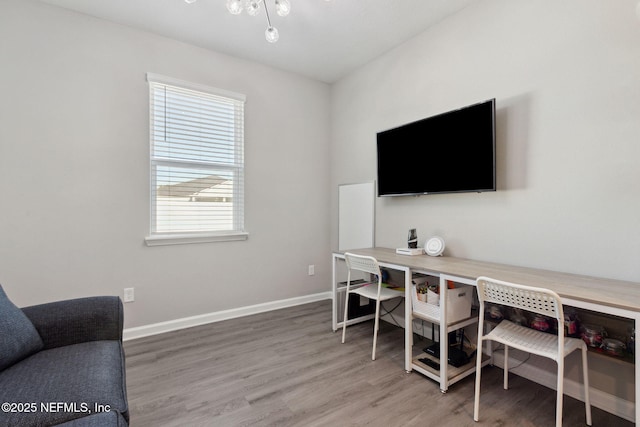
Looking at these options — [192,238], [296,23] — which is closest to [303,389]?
[192,238]

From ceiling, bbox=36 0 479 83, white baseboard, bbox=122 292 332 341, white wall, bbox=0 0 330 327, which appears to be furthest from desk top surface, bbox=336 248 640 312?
ceiling, bbox=36 0 479 83

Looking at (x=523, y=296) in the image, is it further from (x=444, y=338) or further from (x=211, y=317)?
(x=211, y=317)

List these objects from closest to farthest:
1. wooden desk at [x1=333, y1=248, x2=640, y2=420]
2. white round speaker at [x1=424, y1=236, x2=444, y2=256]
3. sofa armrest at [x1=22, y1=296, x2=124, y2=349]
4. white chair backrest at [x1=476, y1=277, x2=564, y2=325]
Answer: wooden desk at [x1=333, y1=248, x2=640, y2=420], white chair backrest at [x1=476, y1=277, x2=564, y2=325], sofa armrest at [x1=22, y1=296, x2=124, y2=349], white round speaker at [x1=424, y1=236, x2=444, y2=256]

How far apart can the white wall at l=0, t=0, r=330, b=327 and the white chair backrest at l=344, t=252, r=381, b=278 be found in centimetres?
122

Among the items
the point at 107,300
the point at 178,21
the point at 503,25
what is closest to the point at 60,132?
the point at 178,21

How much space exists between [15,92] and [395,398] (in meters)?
3.40

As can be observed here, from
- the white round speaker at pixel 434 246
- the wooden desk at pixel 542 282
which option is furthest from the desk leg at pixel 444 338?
the white round speaker at pixel 434 246

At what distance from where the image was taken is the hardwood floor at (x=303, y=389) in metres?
1.62

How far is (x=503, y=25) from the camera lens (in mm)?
2123

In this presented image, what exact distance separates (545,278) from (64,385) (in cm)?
230

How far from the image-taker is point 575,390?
178 cm

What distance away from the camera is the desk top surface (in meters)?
1.30

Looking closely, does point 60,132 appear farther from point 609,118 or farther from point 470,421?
point 609,118

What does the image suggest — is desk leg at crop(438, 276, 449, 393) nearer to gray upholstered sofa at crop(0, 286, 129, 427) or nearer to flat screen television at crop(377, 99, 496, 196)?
flat screen television at crop(377, 99, 496, 196)
